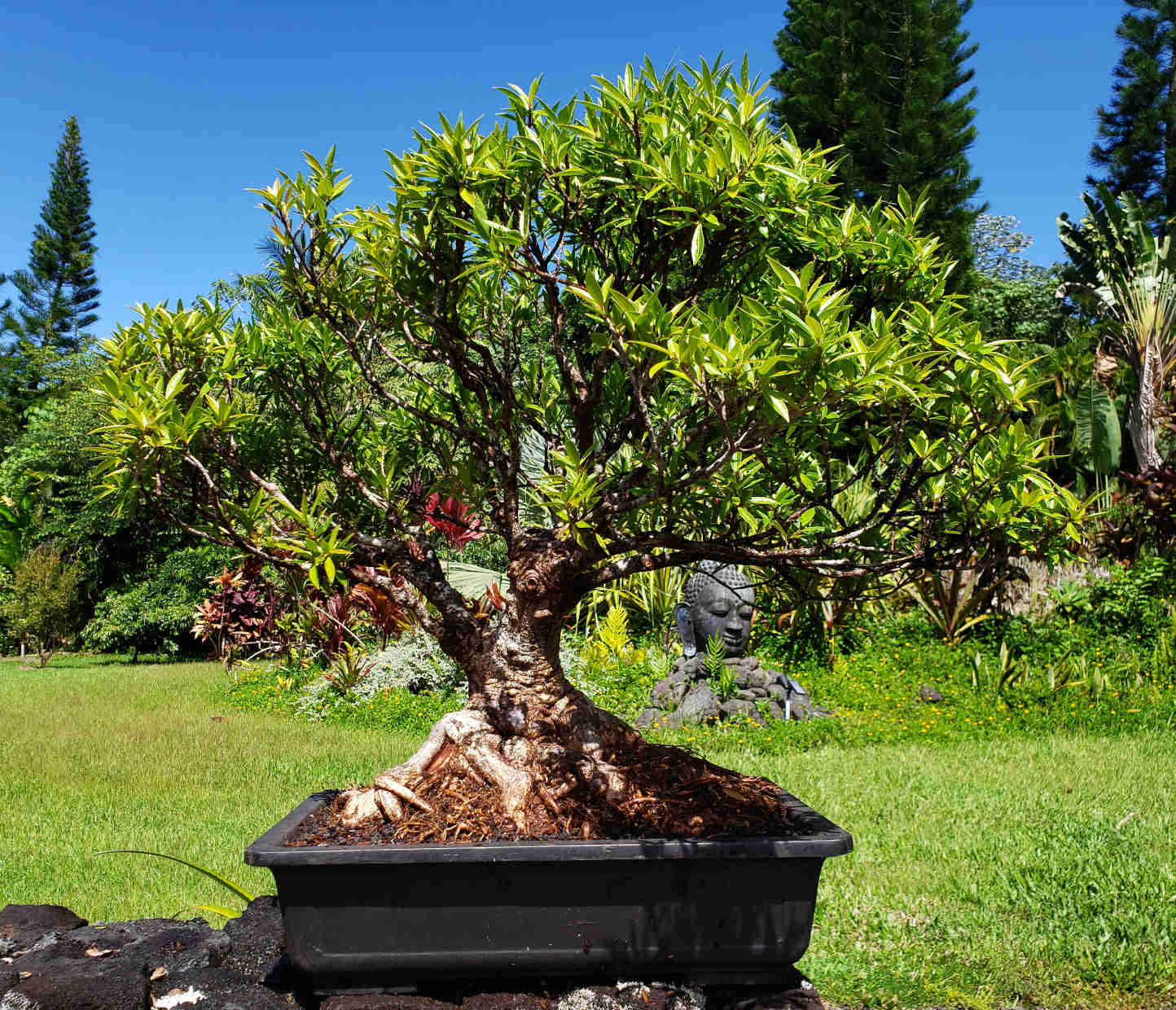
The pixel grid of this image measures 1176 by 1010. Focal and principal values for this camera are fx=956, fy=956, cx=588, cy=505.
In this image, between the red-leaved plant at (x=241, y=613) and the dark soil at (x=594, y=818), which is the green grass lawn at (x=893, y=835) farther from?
the red-leaved plant at (x=241, y=613)

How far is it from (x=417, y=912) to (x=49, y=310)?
1223 inches

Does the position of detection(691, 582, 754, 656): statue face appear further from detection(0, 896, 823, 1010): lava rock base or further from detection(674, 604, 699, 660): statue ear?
detection(0, 896, 823, 1010): lava rock base

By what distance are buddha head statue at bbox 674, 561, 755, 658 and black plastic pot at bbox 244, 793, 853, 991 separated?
227 inches

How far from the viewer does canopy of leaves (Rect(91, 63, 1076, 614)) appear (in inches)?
83.6

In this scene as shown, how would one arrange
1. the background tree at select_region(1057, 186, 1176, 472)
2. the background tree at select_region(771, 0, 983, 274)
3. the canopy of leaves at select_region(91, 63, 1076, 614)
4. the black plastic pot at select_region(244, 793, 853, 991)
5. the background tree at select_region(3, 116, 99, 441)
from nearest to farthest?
the canopy of leaves at select_region(91, 63, 1076, 614)
the black plastic pot at select_region(244, 793, 853, 991)
the background tree at select_region(1057, 186, 1176, 472)
the background tree at select_region(771, 0, 983, 274)
the background tree at select_region(3, 116, 99, 441)

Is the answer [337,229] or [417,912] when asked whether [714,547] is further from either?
[337,229]

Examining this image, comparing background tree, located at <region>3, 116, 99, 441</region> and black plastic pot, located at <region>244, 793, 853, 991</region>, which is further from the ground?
background tree, located at <region>3, 116, 99, 441</region>

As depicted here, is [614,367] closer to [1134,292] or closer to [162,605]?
[162,605]

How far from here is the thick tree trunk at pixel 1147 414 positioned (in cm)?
1403

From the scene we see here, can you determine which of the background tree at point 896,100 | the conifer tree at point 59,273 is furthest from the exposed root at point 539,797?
the conifer tree at point 59,273

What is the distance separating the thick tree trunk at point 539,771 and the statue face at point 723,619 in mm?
5164

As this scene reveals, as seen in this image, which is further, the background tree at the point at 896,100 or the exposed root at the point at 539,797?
the background tree at the point at 896,100

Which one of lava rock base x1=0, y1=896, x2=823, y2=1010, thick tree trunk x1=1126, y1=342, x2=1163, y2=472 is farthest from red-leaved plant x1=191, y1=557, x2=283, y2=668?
thick tree trunk x1=1126, y1=342, x2=1163, y2=472

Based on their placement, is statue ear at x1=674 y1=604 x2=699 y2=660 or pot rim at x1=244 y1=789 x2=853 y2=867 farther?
statue ear at x1=674 y1=604 x2=699 y2=660
